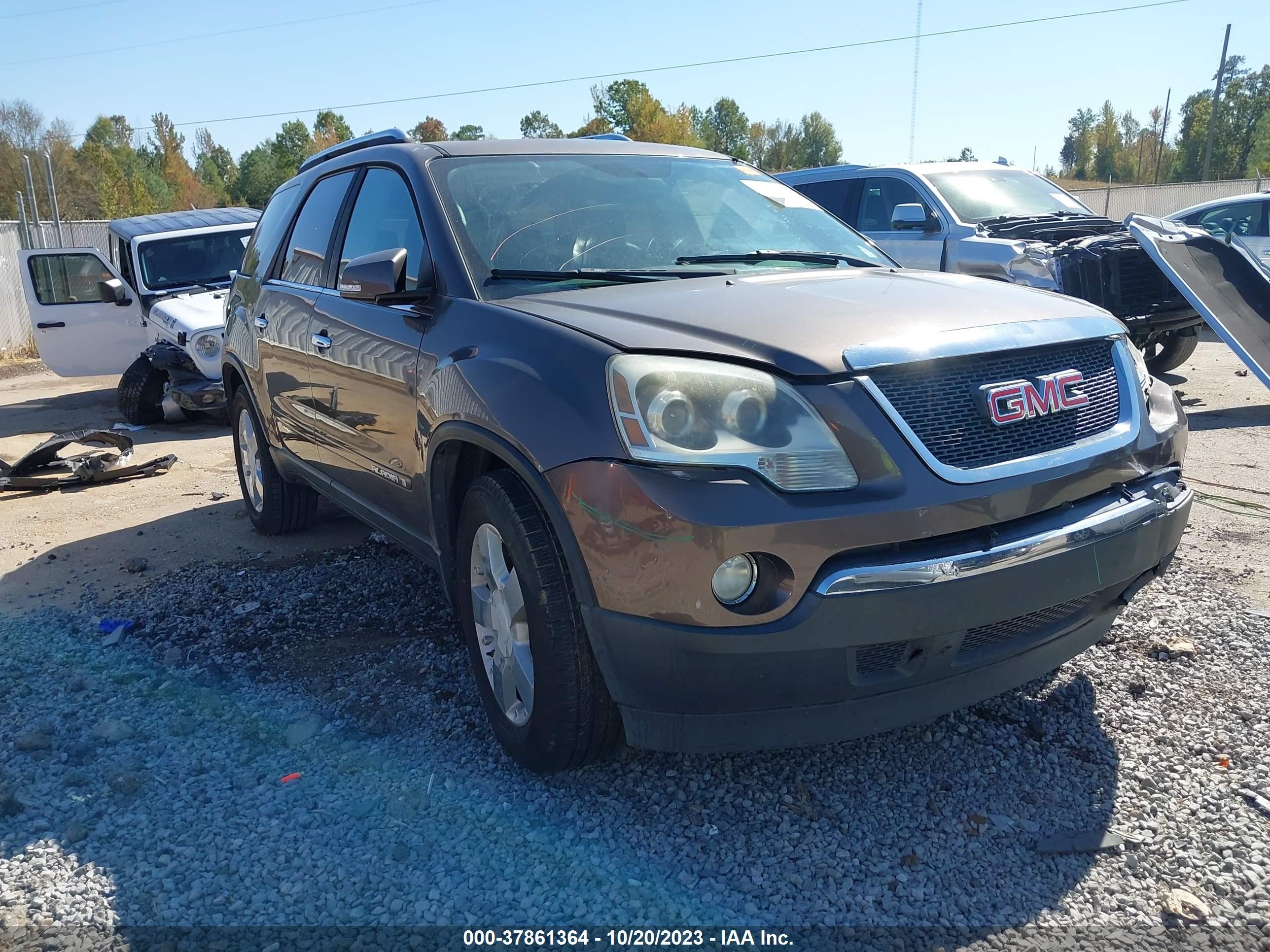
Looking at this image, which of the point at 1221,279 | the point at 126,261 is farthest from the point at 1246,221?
the point at 126,261

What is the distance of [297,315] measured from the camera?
441 cm

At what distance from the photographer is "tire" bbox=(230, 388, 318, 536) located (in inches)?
214

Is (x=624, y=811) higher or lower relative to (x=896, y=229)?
lower

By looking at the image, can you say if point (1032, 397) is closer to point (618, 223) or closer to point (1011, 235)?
point (618, 223)

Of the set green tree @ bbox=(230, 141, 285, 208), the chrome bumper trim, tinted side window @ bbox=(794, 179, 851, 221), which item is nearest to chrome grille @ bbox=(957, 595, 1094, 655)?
the chrome bumper trim

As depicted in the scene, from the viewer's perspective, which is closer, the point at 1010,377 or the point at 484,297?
the point at 1010,377

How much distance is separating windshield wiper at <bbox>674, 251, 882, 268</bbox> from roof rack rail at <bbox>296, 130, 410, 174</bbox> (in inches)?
54.7

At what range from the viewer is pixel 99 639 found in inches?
168

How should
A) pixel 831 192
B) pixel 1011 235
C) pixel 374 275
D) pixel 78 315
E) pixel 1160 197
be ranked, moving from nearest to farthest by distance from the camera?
pixel 374 275
pixel 1011 235
pixel 831 192
pixel 78 315
pixel 1160 197

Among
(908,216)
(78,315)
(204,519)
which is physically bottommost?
(204,519)

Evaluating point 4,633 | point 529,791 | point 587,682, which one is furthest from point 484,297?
point 4,633

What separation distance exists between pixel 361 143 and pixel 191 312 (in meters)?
5.88

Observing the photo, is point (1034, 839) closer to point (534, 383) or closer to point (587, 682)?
point (587, 682)

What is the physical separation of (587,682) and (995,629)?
1044mm
